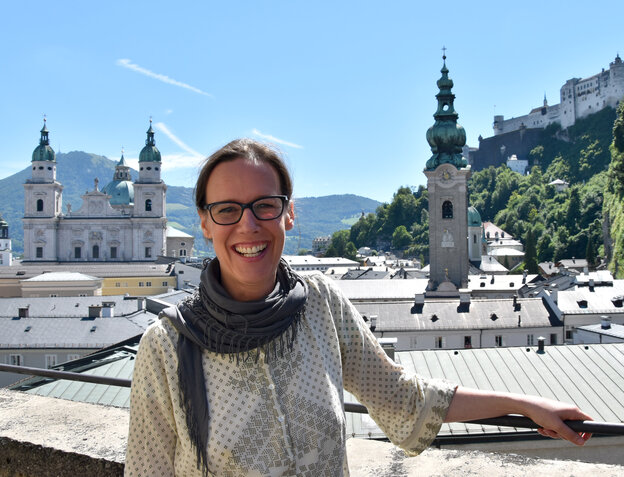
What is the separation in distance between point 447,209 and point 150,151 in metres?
44.6

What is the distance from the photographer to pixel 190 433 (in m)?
2.47

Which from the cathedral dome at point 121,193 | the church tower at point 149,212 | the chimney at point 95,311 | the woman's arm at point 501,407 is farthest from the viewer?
the cathedral dome at point 121,193

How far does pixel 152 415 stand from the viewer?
2486 mm

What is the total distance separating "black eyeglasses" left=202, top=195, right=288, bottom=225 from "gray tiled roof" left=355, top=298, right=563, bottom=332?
98.3 feet

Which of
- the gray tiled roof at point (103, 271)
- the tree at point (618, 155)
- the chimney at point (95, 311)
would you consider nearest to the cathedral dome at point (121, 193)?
the gray tiled roof at point (103, 271)

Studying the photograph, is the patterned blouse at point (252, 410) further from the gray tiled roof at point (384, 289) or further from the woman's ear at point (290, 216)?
the gray tiled roof at point (384, 289)

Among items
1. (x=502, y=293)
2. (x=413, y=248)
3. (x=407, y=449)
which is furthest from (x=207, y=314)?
(x=413, y=248)

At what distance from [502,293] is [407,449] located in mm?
46478

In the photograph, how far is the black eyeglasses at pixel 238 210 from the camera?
8.91 feet

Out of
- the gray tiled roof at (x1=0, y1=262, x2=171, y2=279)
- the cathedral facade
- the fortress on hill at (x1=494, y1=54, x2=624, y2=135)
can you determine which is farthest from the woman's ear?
the fortress on hill at (x1=494, y1=54, x2=624, y2=135)

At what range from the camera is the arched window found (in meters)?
48.3

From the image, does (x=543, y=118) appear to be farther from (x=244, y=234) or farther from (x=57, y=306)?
(x=244, y=234)

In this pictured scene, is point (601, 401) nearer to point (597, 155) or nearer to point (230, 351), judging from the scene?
point (230, 351)

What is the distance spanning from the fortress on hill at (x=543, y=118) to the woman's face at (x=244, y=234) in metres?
121
